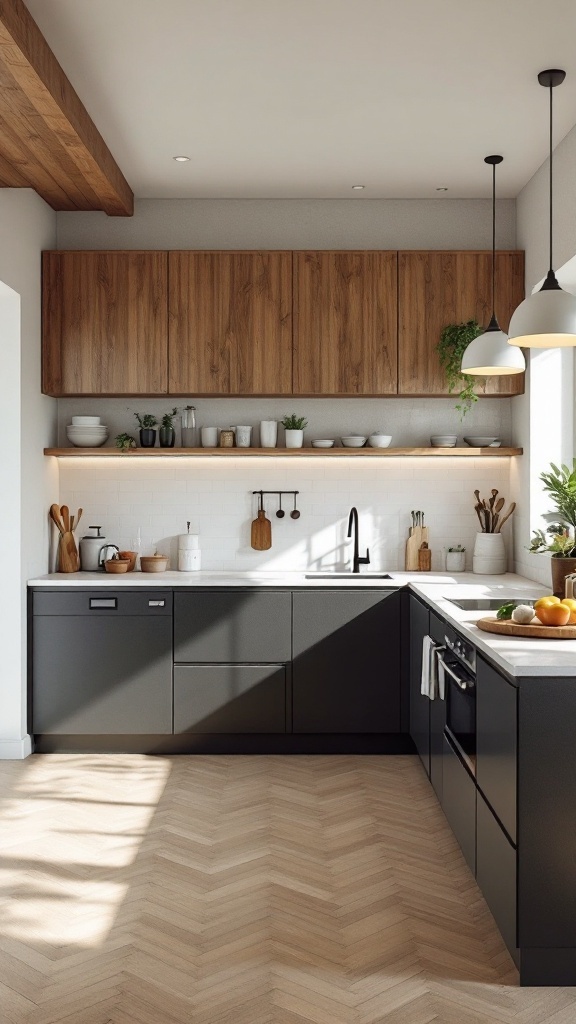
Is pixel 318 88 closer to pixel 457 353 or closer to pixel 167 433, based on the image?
pixel 457 353

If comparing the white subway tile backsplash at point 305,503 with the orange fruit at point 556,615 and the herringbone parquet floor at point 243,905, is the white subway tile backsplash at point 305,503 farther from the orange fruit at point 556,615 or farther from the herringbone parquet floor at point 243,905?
the orange fruit at point 556,615

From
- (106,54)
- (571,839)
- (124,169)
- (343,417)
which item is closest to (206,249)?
(124,169)

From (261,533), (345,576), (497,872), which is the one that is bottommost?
(497,872)

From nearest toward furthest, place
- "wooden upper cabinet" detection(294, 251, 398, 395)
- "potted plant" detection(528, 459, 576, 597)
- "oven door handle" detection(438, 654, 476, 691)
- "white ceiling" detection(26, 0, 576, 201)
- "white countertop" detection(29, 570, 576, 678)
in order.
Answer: "oven door handle" detection(438, 654, 476, 691) → "white ceiling" detection(26, 0, 576, 201) → "potted plant" detection(528, 459, 576, 597) → "white countertop" detection(29, 570, 576, 678) → "wooden upper cabinet" detection(294, 251, 398, 395)

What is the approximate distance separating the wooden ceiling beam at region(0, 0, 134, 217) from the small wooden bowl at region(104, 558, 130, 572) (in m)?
2.05

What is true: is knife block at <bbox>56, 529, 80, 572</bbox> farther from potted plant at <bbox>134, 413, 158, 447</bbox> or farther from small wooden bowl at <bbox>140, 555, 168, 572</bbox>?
potted plant at <bbox>134, 413, 158, 447</bbox>

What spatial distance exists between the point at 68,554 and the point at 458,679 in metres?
2.86

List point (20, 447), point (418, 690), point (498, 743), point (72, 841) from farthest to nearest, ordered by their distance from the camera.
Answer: point (20, 447)
point (418, 690)
point (72, 841)
point (498, 743)

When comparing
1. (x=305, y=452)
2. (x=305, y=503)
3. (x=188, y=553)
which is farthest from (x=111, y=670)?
(x=305, y=452)

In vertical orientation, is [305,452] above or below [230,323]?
below

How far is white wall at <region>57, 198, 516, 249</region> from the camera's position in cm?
553

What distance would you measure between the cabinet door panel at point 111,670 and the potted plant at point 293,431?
1.28 metres

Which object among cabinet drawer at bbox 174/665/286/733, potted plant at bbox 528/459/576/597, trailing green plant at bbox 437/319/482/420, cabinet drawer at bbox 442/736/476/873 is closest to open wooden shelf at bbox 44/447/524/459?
trailing green plant at bbox 437/319/482/420

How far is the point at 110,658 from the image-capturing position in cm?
496
